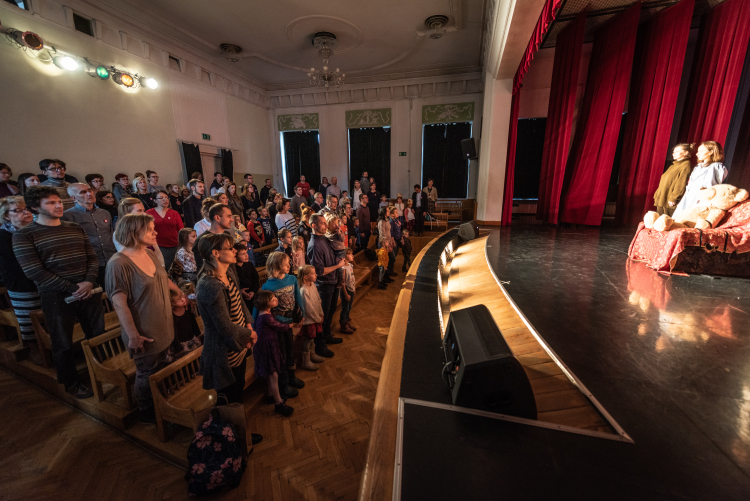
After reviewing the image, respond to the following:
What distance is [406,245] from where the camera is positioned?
18.9 ft

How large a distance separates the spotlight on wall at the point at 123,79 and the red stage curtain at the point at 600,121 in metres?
8.77

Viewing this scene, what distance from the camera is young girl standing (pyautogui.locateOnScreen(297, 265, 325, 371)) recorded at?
8.41 ft

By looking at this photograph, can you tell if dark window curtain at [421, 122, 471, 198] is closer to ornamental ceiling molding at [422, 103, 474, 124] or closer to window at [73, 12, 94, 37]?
ornamental ceiling molding at [422, 103, 474, 124]

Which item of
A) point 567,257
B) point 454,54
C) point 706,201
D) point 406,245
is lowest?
point 406,245

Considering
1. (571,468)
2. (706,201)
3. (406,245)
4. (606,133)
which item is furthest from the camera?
(406,245)

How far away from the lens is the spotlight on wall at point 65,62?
188 inches

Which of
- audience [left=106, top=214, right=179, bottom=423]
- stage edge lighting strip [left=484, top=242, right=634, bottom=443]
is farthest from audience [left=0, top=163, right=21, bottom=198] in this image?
stage edge lighting strip [left=484, top=242, right=634, bottom=443]

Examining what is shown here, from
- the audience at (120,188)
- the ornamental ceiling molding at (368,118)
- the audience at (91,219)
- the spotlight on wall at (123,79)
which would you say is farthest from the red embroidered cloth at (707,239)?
the spotlight on wall at (123,79)

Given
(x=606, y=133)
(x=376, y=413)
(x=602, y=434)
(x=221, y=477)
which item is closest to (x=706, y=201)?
(x=606, y=133)

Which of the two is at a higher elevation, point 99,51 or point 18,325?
point 99,51

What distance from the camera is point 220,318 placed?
1.54m

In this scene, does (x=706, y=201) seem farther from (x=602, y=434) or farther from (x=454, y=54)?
(x=454, y=54)

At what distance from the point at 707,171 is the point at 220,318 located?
487cm

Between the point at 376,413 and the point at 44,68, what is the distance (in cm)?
726
